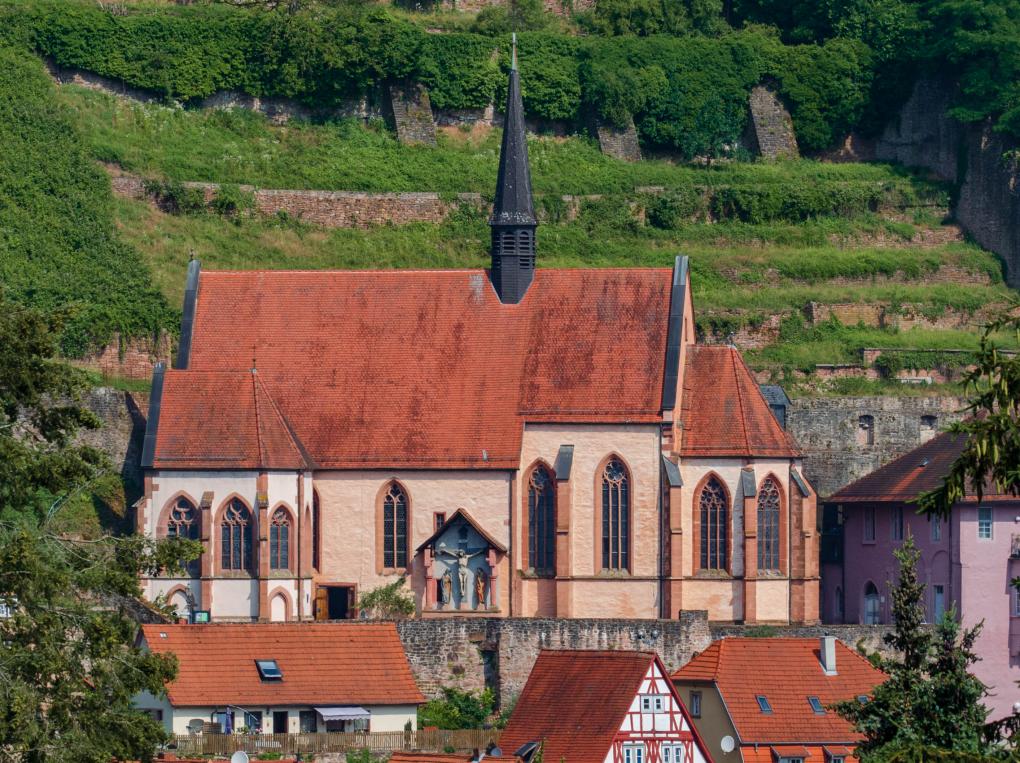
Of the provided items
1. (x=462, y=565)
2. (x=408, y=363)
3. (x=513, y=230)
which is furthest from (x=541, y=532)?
(x=513, y=230)

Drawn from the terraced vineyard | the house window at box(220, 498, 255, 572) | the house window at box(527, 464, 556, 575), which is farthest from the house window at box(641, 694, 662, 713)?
the terraced vineyard

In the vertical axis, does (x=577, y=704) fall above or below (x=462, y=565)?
below

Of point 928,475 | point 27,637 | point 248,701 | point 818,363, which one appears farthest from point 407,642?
point 27,637

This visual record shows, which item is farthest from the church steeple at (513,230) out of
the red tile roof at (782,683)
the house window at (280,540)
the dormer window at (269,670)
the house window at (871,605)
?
the dormer window at (269,670)

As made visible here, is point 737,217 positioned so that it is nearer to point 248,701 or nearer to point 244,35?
point 244,35

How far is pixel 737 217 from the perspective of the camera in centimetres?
8725

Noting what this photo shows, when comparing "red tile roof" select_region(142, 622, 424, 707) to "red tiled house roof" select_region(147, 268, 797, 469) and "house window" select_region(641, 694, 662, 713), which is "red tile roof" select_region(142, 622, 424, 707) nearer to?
"house window" select_region(641, 694, 662, 713)

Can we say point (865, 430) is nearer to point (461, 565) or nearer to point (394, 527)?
point (461, 565)

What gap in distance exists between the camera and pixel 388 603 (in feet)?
221

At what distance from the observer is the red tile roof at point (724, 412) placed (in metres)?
68.2

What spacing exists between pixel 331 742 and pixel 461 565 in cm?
1103

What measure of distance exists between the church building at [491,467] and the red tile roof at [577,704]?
7.82m

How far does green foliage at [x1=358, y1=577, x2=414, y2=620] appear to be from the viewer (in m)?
67.4

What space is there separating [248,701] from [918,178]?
38.2 meters
